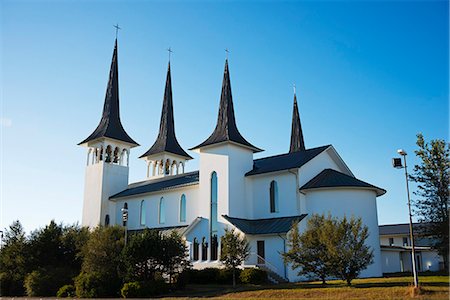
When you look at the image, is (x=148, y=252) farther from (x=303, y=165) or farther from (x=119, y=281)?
(x=303, y=165)

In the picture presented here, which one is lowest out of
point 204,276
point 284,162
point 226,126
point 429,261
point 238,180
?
point 204,276

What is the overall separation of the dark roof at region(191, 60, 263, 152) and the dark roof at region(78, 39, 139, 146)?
15.7 m

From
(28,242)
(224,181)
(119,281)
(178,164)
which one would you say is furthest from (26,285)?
(178,164)

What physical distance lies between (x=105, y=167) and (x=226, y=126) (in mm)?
17803

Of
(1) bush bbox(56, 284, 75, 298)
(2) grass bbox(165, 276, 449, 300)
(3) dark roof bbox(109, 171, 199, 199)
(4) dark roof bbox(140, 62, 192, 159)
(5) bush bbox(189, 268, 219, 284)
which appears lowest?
(1) bush bbox(56, 284, 75, 298)

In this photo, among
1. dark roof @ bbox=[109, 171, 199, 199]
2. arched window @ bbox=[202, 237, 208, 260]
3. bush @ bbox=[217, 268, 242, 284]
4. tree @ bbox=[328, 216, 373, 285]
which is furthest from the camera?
dark roof @ bbox=[109, 171, 199, 199]

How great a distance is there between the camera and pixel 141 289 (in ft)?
91.1

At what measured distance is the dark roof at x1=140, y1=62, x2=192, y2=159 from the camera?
59.9m

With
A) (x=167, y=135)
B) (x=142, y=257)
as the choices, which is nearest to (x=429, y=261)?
(x=167, y=135)

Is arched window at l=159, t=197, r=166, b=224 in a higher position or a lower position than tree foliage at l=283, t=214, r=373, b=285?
higher

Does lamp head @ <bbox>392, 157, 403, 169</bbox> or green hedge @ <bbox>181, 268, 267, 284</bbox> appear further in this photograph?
green hedge @ <bbox>181, 268, 267, 284</bbox>

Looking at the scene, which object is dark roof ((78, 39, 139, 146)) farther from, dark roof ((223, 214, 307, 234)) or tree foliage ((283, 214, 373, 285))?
tree foliage ((283, 214, 373, 285))

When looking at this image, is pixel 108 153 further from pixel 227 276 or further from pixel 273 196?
pixel 227 276

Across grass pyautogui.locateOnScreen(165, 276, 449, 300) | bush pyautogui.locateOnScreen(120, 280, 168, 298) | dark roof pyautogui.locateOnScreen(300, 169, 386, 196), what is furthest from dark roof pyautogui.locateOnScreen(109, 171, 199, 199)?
grass pyautogui.locateOnScreen(165, 276, 449, 300)
